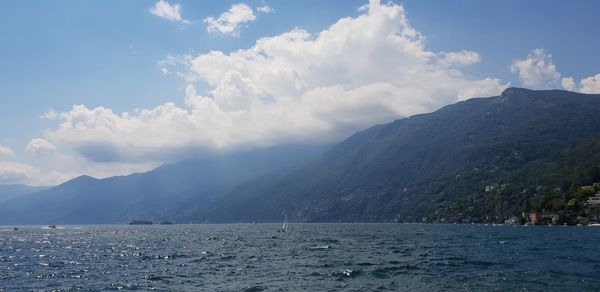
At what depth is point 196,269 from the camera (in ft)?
234

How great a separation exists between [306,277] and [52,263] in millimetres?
51326

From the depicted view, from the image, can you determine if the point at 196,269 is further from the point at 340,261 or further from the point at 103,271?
the point at 340,261

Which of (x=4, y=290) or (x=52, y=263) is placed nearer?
(x=4, y=290)

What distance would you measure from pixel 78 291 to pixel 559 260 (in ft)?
204

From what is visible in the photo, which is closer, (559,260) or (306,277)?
(306,277)

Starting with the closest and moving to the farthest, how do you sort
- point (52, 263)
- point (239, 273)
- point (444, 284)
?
point (444, 284) → point (239, 273) → point (52, 263)

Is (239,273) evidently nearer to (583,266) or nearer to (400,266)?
(400,266)

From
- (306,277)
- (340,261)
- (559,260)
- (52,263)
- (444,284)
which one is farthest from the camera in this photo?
(52,263)

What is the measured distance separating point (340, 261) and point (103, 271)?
34.9 m

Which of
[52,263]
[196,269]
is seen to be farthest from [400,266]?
[52,263]

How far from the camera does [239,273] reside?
2576 inches

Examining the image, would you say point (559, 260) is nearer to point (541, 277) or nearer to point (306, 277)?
point (541, 277)

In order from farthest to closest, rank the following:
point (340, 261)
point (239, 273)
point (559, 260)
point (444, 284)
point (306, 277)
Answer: point (340, 261) < point (559, 260) < point (239, 273) < point (306, 277) < point (444, 284)

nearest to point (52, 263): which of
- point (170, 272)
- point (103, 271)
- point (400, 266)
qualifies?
point (103, 271)
